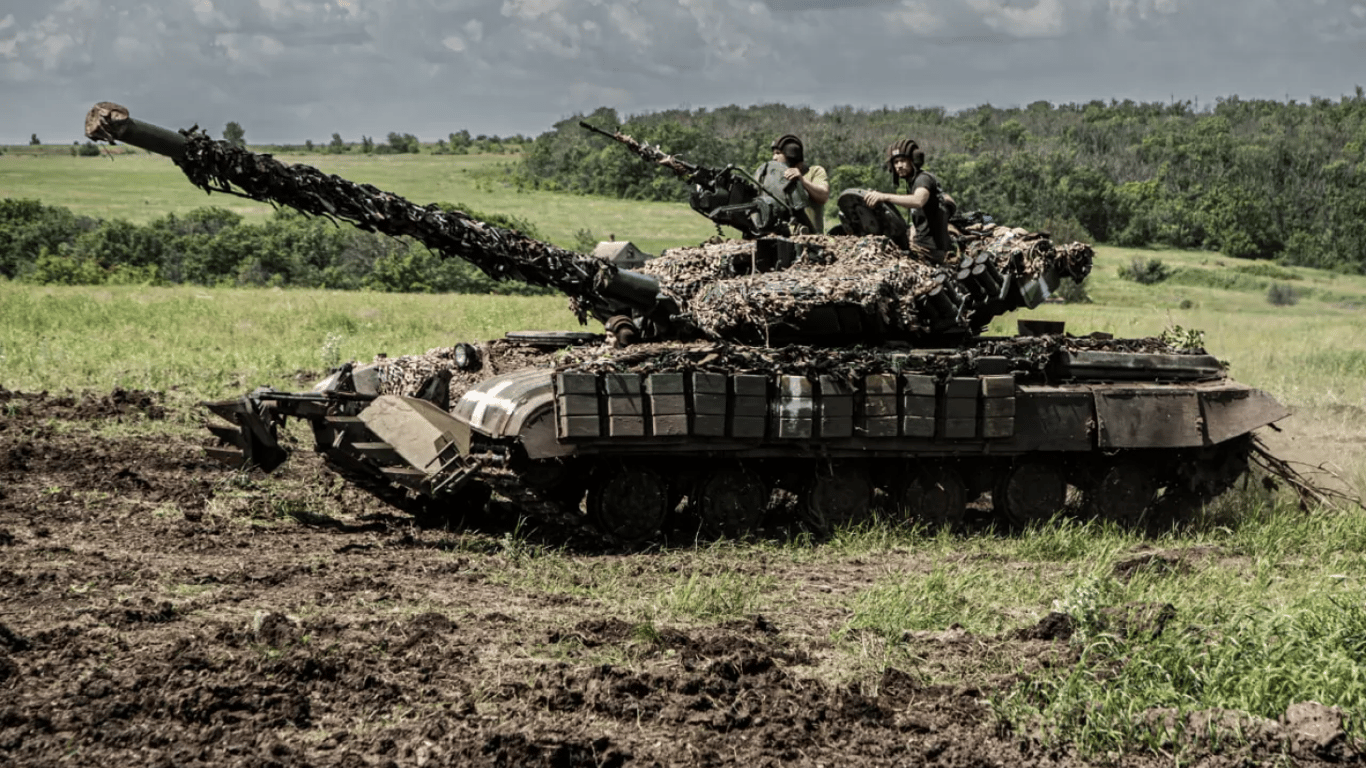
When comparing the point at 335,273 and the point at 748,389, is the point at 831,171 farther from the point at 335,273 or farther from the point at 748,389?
the point at 748,389

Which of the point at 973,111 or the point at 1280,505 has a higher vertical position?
the point at 973,111

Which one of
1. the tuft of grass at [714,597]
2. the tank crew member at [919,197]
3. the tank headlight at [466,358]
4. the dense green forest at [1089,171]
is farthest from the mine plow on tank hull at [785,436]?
the dense green forest at [1089,171]

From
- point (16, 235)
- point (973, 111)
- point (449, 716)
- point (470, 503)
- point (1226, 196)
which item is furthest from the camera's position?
point (973, 111)

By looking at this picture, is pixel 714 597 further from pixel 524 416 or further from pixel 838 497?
pixel 838 497

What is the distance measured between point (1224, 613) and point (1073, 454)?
152 inches

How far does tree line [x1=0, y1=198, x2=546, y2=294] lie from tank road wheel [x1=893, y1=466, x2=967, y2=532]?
24.7 meters

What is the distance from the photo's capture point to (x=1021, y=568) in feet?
33.9

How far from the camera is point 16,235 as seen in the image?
119ft

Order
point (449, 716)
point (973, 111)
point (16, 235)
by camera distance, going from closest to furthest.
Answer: point (449, 716)
point (16, 235)
point (973, 111)

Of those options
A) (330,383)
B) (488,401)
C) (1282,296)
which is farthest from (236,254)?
(1282,296)

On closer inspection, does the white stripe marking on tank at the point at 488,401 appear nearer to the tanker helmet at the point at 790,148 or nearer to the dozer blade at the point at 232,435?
the dozer blade at the point at 232,435

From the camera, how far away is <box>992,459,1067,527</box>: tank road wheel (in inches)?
463

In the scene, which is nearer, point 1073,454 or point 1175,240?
point 1073,454

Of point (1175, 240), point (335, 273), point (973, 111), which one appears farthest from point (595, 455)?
point (973, 111)
